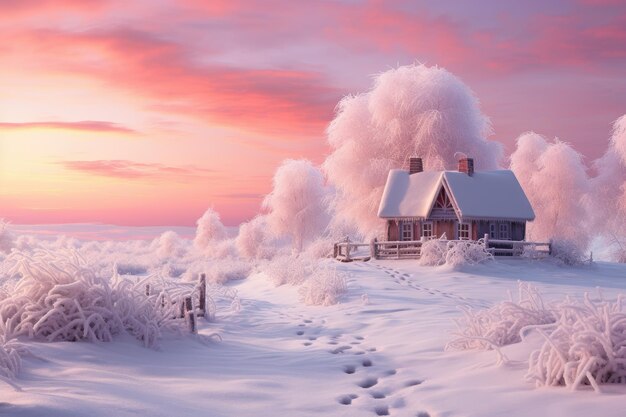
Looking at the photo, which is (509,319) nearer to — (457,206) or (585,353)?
(585,353)

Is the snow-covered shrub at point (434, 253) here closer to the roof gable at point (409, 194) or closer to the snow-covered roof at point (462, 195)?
the snow-covered roof at point (462, 195)

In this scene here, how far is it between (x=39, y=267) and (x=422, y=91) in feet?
114

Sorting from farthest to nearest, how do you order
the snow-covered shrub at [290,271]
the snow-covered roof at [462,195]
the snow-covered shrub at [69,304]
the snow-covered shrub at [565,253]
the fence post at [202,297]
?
the snow-covered roof at [462,195], the snow-covered shrub at [565,253], the snow-covered shrub at [290,271], the fence post at [202,297], the snow-covered shrub at [69,304]

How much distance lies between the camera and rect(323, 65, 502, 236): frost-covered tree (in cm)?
4012

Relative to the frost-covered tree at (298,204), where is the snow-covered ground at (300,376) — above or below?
below

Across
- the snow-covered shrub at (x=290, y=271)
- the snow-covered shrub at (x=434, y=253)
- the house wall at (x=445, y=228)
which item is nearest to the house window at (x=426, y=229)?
the house wall at (x=445, y=228)

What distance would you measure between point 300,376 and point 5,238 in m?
36.5

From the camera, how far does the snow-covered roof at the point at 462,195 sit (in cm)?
3117

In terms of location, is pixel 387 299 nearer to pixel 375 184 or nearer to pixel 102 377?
pixel 102 377

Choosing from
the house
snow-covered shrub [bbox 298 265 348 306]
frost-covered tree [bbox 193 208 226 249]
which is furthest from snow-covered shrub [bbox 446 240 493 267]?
frost-covered tree [bbox 193 208 226 249]

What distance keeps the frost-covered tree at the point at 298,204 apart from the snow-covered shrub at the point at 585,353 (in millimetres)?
43967

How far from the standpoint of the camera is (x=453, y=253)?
2605 cm

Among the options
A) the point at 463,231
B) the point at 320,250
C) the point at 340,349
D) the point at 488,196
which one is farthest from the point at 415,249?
the point at 340,349

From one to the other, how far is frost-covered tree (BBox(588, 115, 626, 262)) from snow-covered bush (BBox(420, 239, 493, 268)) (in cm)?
2129
